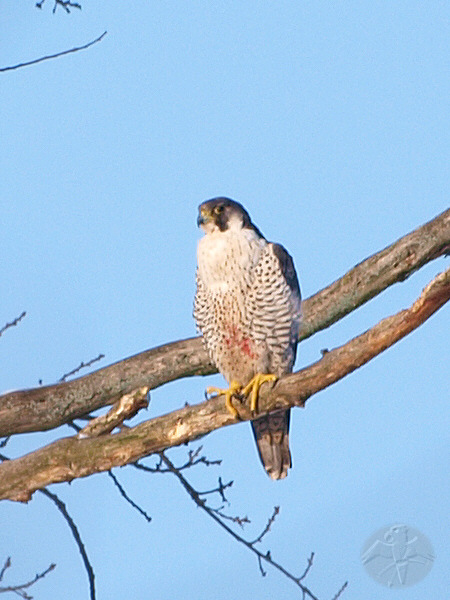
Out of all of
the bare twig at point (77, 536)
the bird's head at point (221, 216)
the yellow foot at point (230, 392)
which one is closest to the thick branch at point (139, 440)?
the yellow foot at point (230, 392)

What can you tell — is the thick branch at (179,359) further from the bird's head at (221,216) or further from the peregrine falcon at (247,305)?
the bird's head at (221,216)

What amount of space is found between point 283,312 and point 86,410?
1.15 metres

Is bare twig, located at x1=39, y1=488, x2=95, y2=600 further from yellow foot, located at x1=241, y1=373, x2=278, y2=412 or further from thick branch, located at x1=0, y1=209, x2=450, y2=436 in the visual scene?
yellow foot, located at x1=241, y1=373, x2=278, y2=412

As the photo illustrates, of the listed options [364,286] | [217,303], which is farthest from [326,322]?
[217,303]

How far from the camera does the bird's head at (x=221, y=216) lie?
4.61 meters

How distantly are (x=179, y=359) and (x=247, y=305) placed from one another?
650 mm

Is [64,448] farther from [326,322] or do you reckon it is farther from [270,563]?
[326,322]

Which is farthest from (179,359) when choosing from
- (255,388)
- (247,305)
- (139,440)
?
(139,440)

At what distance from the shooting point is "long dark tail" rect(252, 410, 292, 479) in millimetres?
4660

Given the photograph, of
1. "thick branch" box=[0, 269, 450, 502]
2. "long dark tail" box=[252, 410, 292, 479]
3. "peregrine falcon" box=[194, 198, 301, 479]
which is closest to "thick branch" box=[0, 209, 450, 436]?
"peregrine falcon" box=[194, 198, 301, 479]

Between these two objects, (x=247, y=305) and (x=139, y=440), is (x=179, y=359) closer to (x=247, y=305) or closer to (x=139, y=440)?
(x=247, y=305)

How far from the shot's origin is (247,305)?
4391 millimetres

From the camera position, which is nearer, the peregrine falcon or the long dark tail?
the peregrine falcon

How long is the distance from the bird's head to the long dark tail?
968mm
